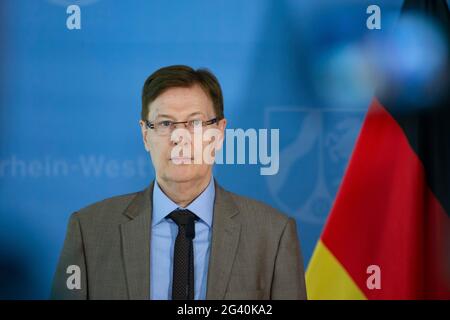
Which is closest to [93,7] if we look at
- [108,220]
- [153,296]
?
[108,220]

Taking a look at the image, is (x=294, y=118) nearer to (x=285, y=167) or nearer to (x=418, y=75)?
(x=285, y=167)

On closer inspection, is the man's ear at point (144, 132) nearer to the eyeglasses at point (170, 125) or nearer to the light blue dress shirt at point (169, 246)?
the eyeglasses at point (170, 125)

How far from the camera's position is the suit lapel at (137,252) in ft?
6.94

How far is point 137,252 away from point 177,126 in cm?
52

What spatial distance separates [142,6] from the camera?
231 centimetres

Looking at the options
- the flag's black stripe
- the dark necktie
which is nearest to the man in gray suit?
the dark necktie

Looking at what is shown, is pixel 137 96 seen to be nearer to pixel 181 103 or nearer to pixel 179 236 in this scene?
pixel 181 103

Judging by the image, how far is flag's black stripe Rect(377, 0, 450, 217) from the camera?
7.55 feet

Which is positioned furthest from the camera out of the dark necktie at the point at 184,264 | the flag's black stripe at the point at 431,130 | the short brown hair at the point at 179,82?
the flag's black stripe at the point at 431,130

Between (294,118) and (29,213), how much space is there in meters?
1.19

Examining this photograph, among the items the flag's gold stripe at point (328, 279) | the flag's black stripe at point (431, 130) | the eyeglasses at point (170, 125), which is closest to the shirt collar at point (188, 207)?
the eyeglasses at point (170, 125)

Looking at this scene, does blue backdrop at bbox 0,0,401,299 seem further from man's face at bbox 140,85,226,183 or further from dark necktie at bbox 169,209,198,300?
dark necktie at bbox 169,209,198,300

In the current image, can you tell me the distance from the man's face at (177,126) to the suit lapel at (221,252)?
0.65 ft

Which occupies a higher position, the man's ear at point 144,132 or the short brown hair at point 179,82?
the short brown hair at point 179,82
